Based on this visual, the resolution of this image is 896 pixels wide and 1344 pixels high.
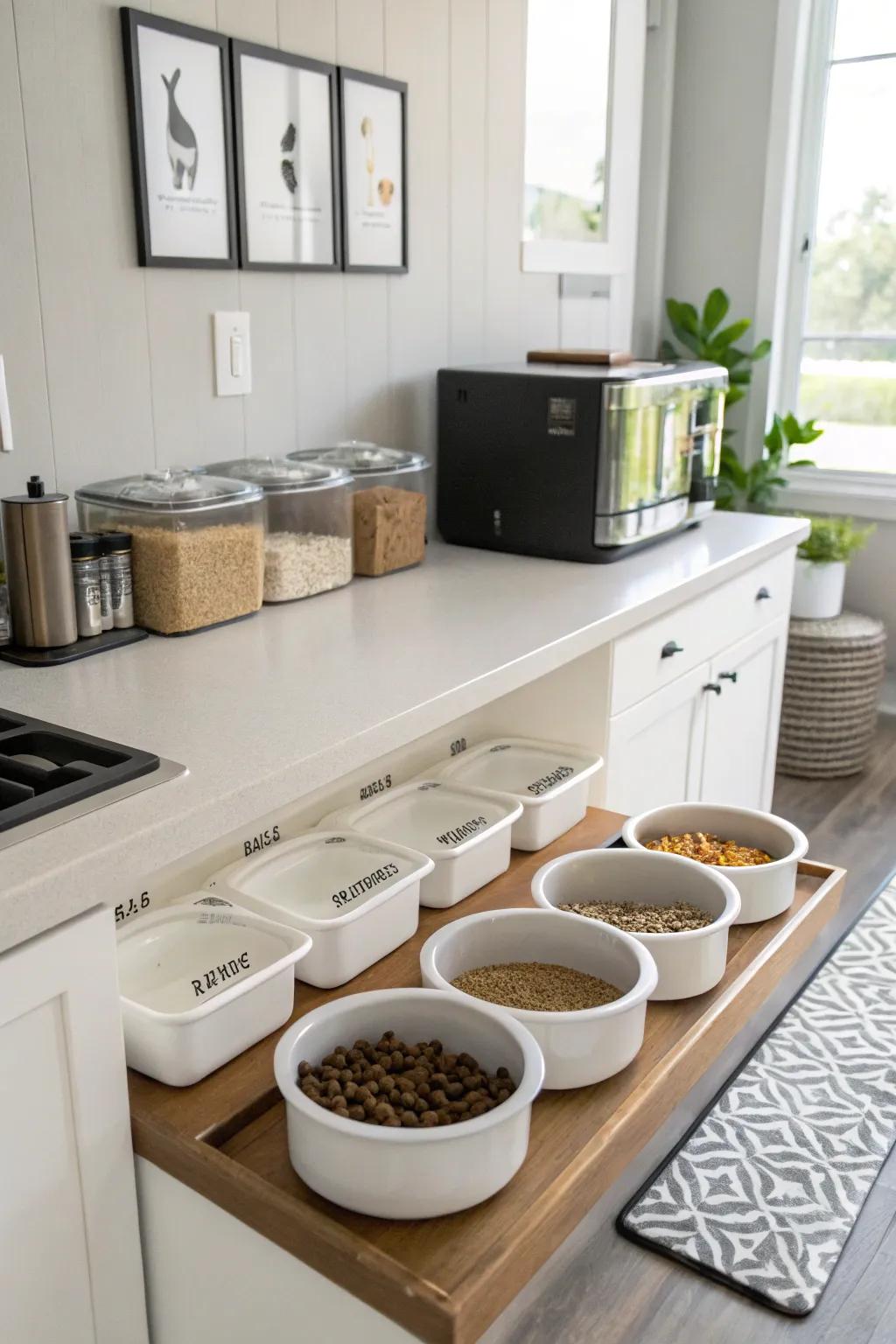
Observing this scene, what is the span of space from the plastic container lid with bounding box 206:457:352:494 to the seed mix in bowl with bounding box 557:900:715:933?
746 mm

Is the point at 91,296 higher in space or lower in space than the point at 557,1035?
higher

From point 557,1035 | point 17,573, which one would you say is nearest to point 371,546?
point 17,573

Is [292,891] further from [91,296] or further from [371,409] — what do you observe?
[371,409]

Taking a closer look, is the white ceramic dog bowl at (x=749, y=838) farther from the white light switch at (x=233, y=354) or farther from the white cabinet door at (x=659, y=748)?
the white light switch at (x=233, y=354)

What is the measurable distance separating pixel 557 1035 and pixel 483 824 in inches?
20.5

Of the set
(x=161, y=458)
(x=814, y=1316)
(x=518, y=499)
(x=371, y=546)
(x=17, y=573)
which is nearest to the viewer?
(x=17, y=573)

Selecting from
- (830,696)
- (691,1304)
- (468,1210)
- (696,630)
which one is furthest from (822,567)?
(468,1210)

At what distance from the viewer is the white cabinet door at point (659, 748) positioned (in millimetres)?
1918

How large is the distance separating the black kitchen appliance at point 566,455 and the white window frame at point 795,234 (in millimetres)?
1323

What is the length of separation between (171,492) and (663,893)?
2.68 feet

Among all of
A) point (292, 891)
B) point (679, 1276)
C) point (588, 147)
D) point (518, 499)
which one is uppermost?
point (588, 147)

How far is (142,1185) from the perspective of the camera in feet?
3.61

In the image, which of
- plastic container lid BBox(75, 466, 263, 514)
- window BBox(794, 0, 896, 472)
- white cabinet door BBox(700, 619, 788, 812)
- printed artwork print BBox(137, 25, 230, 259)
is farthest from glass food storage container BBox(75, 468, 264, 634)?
window BBox(794, 0, 896, 472)

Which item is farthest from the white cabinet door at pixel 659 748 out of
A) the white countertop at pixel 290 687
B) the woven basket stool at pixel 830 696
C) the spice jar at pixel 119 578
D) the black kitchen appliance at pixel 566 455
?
the woven basket stool at pixel 830 696
